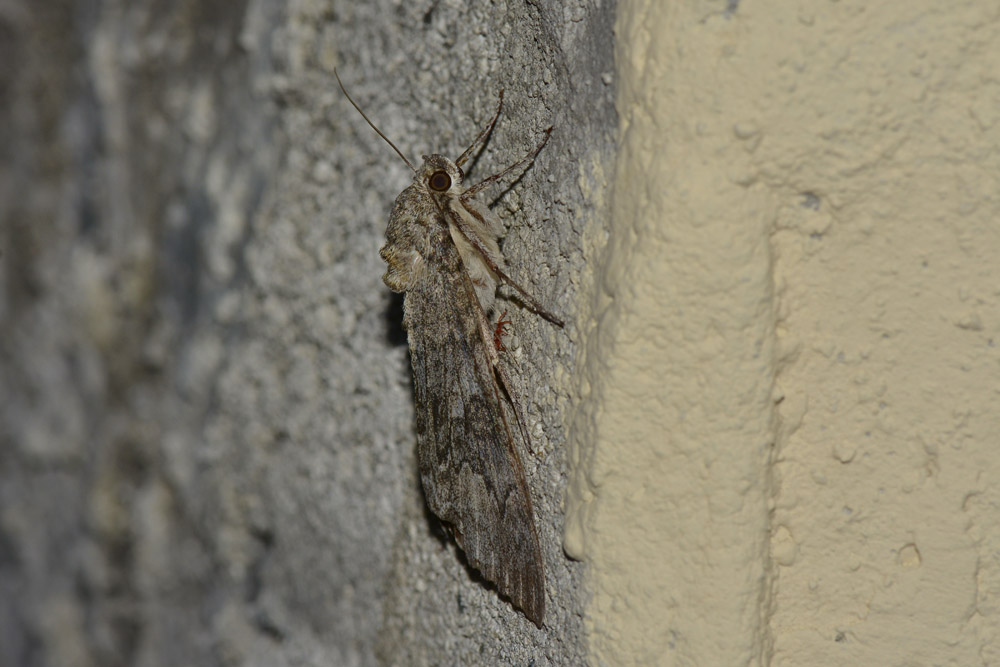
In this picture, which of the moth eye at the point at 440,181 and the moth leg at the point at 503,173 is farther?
the moth eye at the point at 440,181

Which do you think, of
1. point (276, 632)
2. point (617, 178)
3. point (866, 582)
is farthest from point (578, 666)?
point (276, 632)

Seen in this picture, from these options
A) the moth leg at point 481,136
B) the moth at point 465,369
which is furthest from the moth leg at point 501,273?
the moth leg at point 481,136

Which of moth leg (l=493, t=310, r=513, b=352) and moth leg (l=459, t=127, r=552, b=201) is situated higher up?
moth leg (l=459, t=127, r=552, b=201)

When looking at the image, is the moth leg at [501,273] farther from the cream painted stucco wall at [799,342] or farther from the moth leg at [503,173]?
the cream painted stucco wall at [799,342]

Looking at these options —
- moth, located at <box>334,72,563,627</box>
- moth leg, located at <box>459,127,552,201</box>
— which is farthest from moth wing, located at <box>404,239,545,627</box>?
moth leg, located at <box>459,127,552,201</box>

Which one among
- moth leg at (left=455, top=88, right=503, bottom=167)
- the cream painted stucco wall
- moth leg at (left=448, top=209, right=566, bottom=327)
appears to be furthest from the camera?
moth leg at (left=455, top=88, right=503, bottom=167)

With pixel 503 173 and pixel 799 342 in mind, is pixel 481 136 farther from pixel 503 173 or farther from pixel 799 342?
pixel 799 342

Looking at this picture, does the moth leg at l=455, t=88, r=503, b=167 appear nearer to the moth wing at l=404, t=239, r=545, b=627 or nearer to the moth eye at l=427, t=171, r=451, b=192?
the moth eye at l=427, t=171, r=451, b=192

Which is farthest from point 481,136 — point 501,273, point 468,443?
point 468,443
